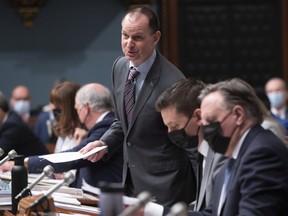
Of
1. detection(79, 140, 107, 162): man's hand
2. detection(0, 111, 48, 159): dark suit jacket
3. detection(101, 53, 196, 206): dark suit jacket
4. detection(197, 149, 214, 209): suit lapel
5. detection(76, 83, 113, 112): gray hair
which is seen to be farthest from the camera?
detection(0, 111, 48, 159): dark suit jacket

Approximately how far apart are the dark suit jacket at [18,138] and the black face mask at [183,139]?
8.55ft

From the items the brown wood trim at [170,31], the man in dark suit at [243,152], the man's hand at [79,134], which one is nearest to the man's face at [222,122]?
the man in dark suit at [243,152]

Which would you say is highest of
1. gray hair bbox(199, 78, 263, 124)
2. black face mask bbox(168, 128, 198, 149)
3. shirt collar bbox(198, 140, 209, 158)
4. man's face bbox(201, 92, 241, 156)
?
gray hair bbox(199, 78, 263, 124)

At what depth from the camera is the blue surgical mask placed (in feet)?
31.7

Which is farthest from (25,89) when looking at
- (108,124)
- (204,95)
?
(204,95)

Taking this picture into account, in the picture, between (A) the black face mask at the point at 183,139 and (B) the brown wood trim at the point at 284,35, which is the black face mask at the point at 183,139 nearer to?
(A) the black face mask at the point at 183,139

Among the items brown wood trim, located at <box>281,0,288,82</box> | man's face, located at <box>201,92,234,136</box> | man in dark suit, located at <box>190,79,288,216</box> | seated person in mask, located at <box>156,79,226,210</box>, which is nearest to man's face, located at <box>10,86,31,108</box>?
brown wood trim, located at <box>281,0,288,82</box>

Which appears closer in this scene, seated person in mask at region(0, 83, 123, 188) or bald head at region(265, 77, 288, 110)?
seated person in mask at region(0, 83, 123, 188)

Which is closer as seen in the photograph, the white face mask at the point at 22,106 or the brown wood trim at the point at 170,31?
the white face mask at the point at 22,106

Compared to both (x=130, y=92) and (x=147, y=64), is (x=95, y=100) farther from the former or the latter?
(x=147, y=64)

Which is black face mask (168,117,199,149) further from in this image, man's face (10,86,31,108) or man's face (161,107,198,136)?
man's face (10,86,31,108)

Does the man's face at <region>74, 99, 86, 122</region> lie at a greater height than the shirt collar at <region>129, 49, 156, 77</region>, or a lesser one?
lesser

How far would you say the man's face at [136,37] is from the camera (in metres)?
4.16

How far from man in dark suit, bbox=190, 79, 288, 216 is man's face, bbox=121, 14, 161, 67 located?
80 cm
